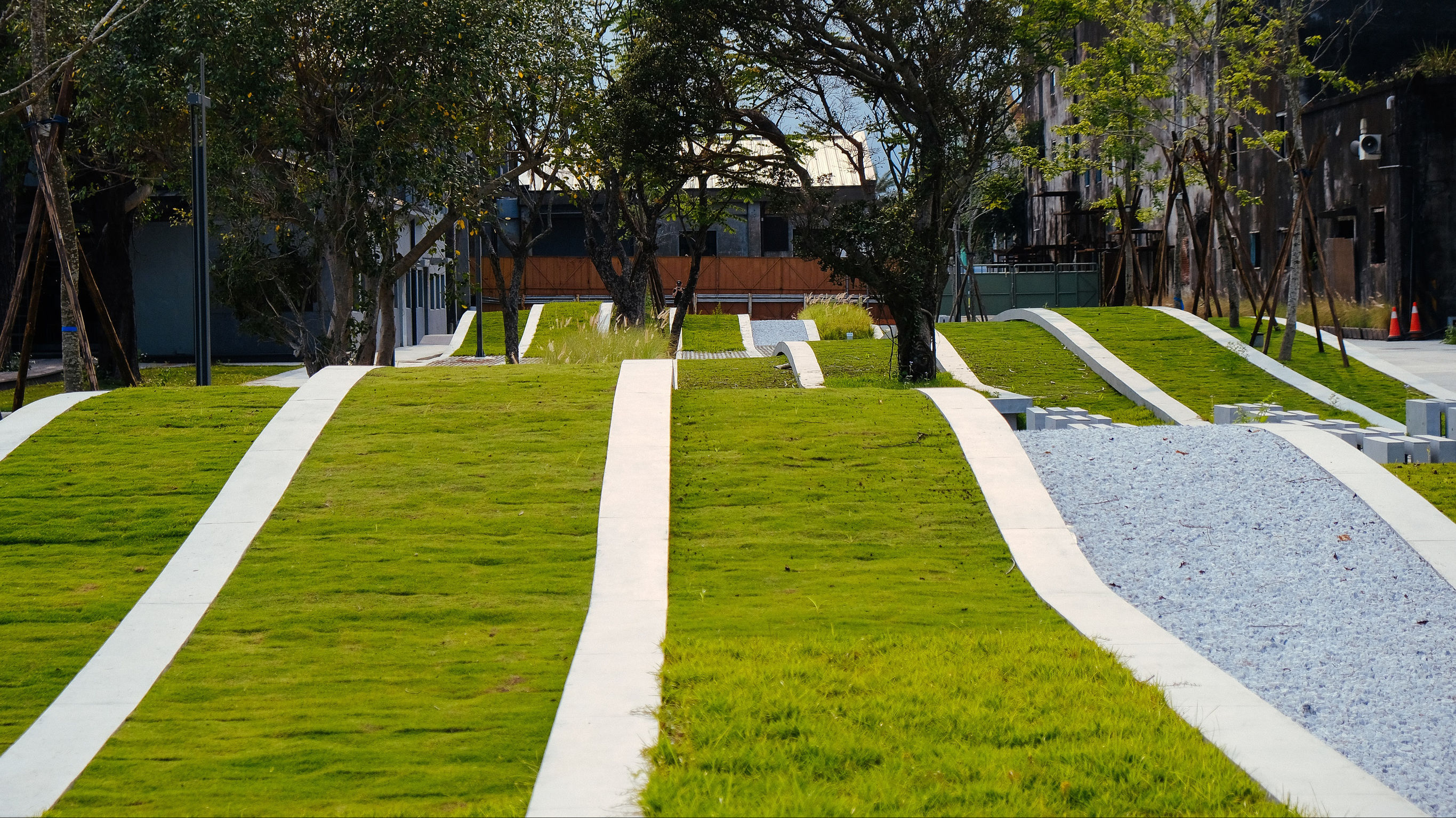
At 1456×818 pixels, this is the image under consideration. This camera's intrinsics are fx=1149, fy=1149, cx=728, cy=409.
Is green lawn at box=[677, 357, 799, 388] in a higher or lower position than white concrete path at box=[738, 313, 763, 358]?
Result: lower

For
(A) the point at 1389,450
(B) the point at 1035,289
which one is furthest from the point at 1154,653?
(B) the point at 1035,289

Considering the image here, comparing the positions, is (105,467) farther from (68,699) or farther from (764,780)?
(764,780)

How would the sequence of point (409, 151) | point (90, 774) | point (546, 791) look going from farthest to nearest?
point (409, 151)
point (90, 774)
point (546, 791)

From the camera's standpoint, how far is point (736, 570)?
24.2 feet

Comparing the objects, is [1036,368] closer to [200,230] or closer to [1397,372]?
[1397,372]

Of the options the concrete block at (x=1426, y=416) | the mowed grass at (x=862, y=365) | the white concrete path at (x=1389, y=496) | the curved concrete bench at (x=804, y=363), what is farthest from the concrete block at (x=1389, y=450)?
the curved concrete bench at (x=804, y=363)

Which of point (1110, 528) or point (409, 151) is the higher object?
point (409, 151)

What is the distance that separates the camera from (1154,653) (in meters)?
6.02

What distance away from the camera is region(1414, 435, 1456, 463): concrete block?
34.9 feet

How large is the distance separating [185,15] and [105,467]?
8.93 meters

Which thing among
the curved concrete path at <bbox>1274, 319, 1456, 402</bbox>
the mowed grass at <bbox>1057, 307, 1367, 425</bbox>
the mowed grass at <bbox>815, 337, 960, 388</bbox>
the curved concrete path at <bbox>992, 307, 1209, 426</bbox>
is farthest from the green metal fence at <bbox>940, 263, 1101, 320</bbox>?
the curved concrete path at <bbox>1274, 319, 1456, 402</bbox>

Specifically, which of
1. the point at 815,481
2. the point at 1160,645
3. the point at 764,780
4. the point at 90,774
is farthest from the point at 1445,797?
the point at 90,774

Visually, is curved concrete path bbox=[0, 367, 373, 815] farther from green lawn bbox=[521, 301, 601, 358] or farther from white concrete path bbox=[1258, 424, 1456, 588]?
green lawn bbox=[521, 301, 601, 358]

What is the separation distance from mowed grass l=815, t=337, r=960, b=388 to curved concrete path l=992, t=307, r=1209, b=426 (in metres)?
2.64
